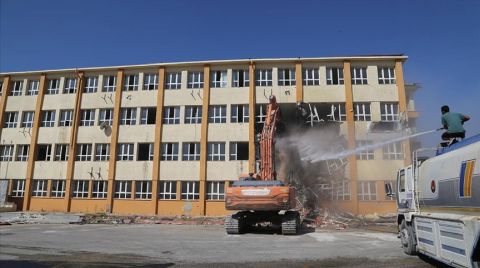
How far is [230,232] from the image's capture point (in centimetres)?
1698

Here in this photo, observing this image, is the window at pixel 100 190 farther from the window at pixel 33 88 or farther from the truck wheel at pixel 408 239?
the truck wheel at pixel 408 239

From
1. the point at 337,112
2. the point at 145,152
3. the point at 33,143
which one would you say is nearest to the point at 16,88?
the point at 33,143

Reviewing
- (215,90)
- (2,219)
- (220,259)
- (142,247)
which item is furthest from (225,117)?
(220,259)

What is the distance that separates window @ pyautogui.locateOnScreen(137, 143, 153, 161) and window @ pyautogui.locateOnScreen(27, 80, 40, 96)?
13475 millimetres

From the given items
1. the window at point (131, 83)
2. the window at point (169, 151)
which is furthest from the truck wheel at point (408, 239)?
the window at point (131, 83)

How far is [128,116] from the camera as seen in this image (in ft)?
110

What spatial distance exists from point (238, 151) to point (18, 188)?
21.7 m

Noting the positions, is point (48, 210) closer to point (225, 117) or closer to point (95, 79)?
point (95, 79)

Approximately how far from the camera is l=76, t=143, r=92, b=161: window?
109ft

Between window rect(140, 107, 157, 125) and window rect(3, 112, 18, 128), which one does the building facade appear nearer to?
window rect(140, 107, 157, 125)

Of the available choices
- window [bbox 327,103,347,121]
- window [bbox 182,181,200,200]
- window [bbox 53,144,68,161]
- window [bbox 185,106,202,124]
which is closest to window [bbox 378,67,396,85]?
window [bbox 327,103,347,121]

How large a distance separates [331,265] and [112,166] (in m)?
26.9

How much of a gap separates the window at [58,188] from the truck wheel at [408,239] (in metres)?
31.0

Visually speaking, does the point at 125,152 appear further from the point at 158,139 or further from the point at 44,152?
the point at 44,152
